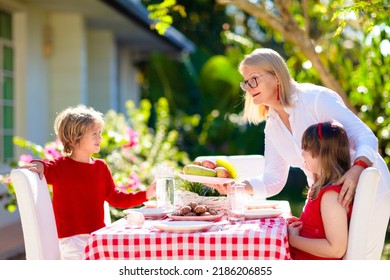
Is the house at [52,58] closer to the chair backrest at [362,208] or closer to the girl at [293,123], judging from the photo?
the girl at [293,123]

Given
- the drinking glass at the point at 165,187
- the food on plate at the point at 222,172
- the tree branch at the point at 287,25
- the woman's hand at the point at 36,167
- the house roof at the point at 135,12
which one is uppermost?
the house roof at the point at 135,12

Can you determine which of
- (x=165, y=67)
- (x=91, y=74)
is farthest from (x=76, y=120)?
(x=165, y=67)

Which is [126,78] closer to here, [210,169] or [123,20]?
[123,20]

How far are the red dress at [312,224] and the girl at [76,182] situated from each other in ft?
3.57

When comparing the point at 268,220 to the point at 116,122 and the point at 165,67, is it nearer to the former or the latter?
the point at 116,122

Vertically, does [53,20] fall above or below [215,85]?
above

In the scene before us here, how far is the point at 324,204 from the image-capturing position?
11.6 ft

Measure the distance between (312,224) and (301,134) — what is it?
0.77 metres

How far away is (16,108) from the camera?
982 centimetres

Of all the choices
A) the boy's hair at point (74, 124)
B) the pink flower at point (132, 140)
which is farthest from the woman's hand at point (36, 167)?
the pink flower at point (132, 140)

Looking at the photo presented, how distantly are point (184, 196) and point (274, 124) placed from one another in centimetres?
75

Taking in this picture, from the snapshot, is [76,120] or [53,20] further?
[53,20]

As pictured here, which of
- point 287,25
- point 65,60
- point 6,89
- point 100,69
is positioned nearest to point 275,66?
point 287,25

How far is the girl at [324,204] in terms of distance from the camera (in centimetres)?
350
